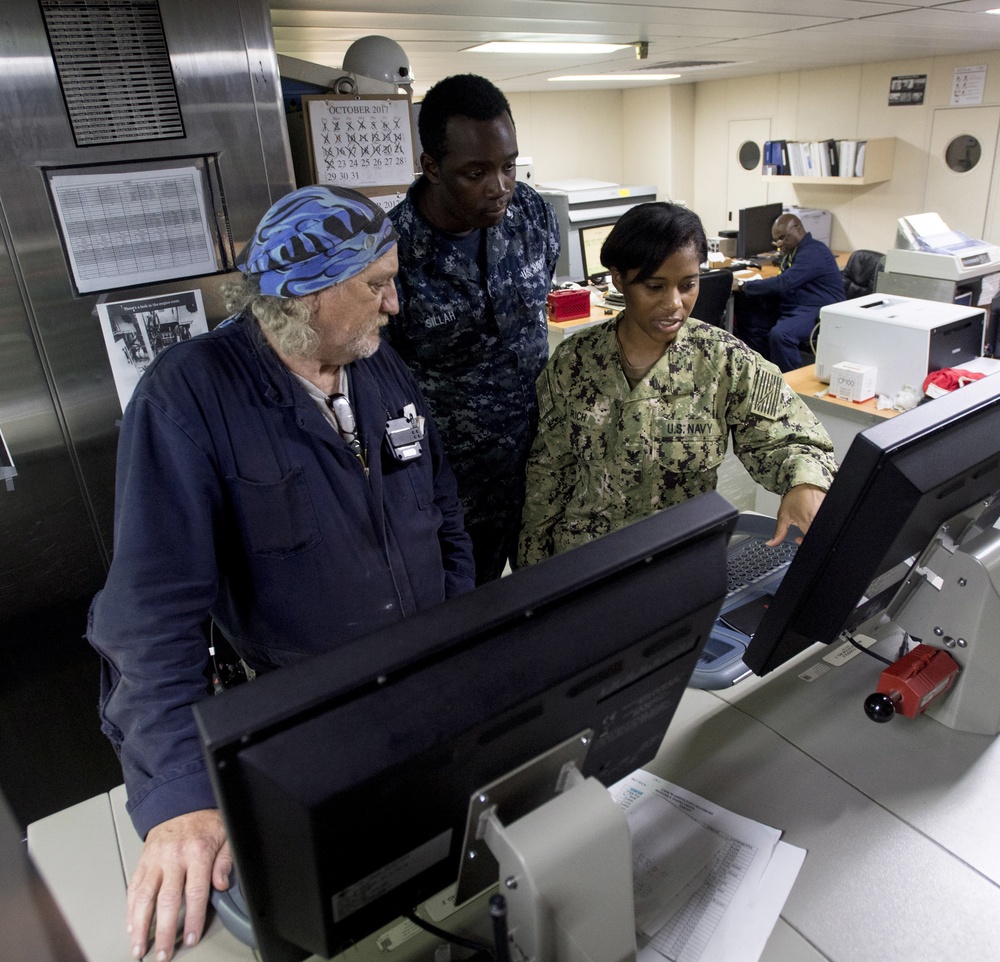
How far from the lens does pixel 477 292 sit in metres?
1.81

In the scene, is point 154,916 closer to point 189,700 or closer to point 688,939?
point 189,700

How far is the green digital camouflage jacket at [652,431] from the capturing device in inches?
58.2

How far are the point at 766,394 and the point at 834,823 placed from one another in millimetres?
803

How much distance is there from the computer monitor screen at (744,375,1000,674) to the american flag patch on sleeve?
46cm

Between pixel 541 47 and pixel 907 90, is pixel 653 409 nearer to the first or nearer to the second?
pixel 541 47

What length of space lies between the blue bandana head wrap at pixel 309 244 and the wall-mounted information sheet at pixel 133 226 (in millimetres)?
694

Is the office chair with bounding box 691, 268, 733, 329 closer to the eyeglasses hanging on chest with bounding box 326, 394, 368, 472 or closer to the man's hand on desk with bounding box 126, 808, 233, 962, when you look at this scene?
the eyeglasses hanging on chest with bounding box 326, 394, 368, 472

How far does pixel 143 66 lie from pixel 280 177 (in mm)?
360

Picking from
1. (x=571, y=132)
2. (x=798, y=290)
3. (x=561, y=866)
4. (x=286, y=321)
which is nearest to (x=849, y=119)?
(x=798, y=290)

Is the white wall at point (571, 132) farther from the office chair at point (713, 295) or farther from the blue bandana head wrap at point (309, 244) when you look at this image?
the blue bandana head wrap at point (309, 244)

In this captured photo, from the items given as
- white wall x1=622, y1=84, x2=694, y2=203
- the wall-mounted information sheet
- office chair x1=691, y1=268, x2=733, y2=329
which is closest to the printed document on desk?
the wall-mounted information sheet

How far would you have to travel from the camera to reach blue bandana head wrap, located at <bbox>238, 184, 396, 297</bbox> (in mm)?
1142

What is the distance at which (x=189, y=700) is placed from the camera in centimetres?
101

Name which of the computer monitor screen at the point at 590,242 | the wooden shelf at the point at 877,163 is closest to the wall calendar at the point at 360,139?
the computer monitor screen at the point at 590,242
